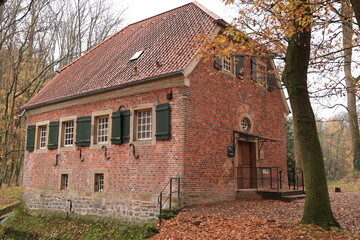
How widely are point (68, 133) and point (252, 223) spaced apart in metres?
9.67

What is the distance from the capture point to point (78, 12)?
26.3 m

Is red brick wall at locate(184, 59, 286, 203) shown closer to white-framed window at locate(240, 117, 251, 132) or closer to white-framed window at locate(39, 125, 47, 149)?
white-framed window at locate(240, 117, 251, 132)

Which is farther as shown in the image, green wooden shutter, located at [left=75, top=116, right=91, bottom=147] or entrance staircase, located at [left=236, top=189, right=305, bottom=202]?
green wooden shutter, located at [left=75, top=116, right=91, bottom=147]

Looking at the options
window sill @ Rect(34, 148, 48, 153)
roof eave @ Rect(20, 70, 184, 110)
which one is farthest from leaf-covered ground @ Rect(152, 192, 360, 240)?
window sill @ Rect(34, 148, 48, 153)

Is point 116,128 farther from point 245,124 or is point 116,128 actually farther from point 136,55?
point 245,124

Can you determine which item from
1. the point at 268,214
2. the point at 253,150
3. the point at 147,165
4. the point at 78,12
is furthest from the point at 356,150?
the point at 78,12

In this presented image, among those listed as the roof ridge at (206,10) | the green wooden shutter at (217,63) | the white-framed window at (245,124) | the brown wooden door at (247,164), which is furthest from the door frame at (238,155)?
the roof ridge at (206,10)

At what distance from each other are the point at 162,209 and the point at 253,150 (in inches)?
213

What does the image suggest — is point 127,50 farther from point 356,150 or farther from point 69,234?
point 356,150

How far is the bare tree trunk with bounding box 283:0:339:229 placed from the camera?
7.81 metres

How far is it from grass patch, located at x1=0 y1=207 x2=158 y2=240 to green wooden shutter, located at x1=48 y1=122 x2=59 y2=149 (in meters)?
3.00

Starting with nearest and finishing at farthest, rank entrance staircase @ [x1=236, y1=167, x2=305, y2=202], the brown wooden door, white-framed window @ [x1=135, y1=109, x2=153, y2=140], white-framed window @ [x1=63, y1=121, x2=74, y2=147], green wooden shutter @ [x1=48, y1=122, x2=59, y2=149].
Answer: white-framed window @ [x1=135, y1=109, x2=153, y2=140] → entrance staircase @ [x1=236, y1=167, x2=305, y2=202] → the brown wooden door → white-framed window @ [x1=63, y1=121, x2=74, y2=147] → green wooden shutter @ [x1=48, y1=122, x2=59, y2=149]

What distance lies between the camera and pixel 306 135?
26.6 feet

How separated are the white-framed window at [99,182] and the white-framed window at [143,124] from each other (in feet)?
8.06
